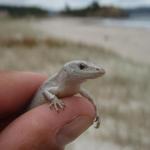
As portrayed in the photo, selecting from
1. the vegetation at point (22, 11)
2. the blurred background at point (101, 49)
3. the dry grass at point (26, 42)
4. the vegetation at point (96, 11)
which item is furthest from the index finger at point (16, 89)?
the vegetation at point (22, 11)

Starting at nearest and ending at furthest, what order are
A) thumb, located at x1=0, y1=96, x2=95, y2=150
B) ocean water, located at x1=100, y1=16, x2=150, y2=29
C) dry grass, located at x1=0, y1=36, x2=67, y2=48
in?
thumb, located at x1=0, y1=96, x2=95, y2=150 < ocean water, located at x1=100, y1=16, x2=150, y2=29 < dry grass, located at x1=0, y1=36, x2=67, y2=48

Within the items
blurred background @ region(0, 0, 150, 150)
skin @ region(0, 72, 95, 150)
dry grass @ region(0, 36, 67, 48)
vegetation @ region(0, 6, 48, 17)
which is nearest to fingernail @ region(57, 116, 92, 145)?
skin @ region(0, 72, 95, 150)

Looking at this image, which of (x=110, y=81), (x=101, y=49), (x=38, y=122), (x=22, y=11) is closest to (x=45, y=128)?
(x=38, y=122)

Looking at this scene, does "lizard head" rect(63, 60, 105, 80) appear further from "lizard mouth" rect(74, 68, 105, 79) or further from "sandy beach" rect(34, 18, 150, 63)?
"sandy beach" rect(34, 18, 150, 63)

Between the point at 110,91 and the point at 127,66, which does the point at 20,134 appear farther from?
the point at 127,66

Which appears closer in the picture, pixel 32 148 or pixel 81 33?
pixel 32 148

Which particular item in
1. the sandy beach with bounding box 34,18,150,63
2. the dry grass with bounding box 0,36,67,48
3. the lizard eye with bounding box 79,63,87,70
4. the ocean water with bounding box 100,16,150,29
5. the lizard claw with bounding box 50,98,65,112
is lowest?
the dry grass with bounding box 0,36,67,48

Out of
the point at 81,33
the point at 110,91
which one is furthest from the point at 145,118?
the point at 81,33

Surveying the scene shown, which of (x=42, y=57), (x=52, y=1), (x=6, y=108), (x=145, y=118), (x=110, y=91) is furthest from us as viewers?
(x=52, y=1)
